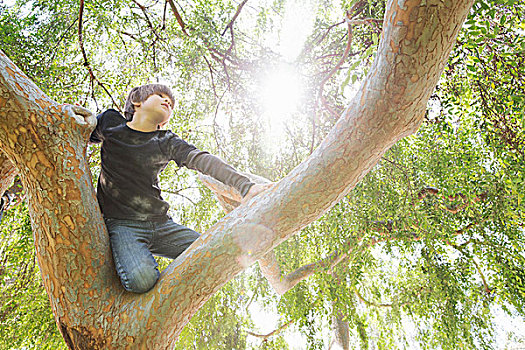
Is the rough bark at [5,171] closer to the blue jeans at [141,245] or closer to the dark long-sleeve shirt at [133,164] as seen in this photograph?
the dark long-sleeve shirt at [133,164]

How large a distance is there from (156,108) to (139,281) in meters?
0.83

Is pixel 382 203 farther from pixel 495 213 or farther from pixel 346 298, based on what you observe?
pixel 495 213

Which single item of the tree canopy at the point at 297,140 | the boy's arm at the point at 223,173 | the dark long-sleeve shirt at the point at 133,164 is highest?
the tree canopy at the point at 297,140

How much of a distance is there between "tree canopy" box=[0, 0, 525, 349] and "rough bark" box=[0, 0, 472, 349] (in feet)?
4.35

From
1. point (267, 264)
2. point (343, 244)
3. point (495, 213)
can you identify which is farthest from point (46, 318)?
point (495, 213)

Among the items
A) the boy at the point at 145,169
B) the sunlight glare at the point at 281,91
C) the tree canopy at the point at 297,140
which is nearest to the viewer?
the boy at the point at 145,169

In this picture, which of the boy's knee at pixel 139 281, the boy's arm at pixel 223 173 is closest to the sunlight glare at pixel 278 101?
the boy's arm at pixel 223 173

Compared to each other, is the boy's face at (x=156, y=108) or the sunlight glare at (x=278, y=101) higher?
the sunlight glare at (x=278, y=101)

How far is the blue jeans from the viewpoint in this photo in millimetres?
1006

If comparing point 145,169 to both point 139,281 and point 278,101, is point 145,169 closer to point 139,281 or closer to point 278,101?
point 139,281

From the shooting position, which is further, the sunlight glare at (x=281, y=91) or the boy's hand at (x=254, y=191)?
the sunlight glare at (x=281, y=91)

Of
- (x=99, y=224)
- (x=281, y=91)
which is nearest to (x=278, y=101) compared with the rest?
(x=281, y=91)

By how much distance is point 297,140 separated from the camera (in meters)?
3.23

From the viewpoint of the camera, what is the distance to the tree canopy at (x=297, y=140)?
96.4 inches
